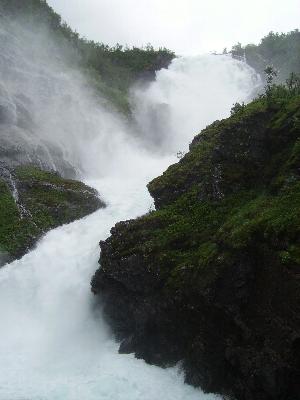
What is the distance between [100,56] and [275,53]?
92.4 ft

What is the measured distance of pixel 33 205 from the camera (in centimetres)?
3056

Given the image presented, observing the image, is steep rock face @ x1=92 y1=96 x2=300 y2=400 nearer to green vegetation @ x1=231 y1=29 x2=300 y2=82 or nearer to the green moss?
the green moss

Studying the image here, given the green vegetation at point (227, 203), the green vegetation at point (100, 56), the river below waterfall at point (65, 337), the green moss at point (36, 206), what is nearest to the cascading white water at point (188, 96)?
the green vegetation at point (100, 56)

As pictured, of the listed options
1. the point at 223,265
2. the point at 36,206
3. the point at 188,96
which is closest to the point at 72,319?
the point at 223,265

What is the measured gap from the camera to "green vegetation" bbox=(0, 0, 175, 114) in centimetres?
6066

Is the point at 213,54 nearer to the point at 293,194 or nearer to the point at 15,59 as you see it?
the point at 15,59

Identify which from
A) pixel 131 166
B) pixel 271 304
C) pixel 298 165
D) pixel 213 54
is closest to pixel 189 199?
pixel 298 165

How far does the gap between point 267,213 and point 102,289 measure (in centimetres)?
850

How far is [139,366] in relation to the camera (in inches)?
672

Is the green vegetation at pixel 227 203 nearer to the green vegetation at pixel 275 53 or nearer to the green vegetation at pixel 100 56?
the green vegetation at pixel 100 56

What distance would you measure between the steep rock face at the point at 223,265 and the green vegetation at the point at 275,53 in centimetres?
4862

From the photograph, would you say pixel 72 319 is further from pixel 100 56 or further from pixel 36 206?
pixel 100 56

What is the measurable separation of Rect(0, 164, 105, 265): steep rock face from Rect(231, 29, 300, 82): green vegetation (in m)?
45.5

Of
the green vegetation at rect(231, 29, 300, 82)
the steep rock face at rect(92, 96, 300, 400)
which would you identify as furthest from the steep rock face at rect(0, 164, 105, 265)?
the green vegetation at rect(231, 29, 300, 82)
